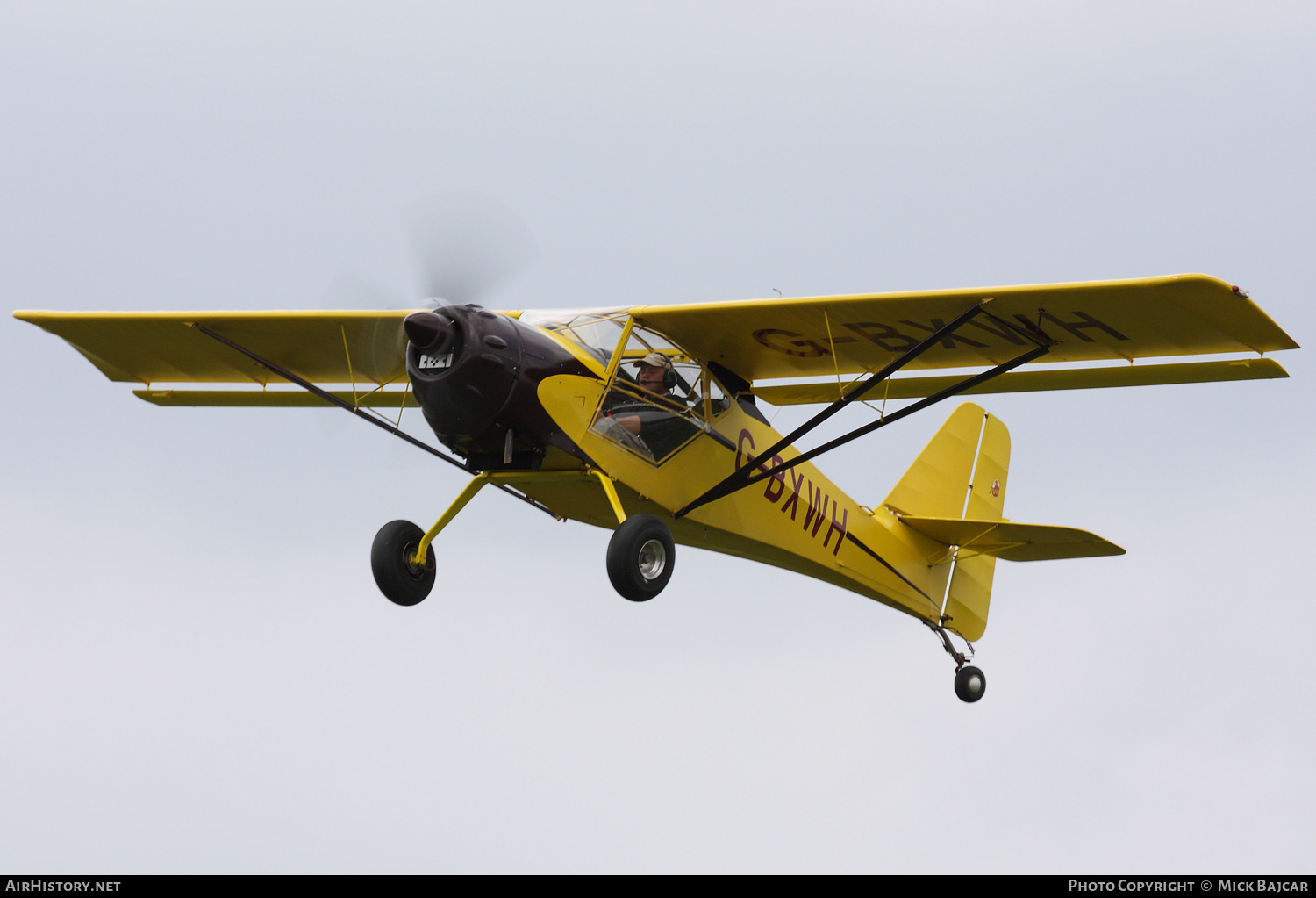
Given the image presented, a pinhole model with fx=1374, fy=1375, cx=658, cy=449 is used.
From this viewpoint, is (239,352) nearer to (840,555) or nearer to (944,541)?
(840,555)

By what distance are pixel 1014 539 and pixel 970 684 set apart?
2.17 meters

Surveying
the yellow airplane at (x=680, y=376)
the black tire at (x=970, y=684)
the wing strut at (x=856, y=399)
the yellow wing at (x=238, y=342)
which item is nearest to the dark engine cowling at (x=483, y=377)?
the yellow airplane at (x=680, y=376)

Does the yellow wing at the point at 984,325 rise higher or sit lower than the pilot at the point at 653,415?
higher

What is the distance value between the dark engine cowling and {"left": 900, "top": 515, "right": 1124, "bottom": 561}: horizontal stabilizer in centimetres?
517

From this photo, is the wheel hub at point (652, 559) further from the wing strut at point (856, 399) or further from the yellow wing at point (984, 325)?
the yellow wing at point (984, 325)

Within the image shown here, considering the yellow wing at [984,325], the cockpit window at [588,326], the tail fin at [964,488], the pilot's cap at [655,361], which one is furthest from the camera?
the tail fin at [964,488]

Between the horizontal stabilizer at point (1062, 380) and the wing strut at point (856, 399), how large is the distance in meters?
0.22

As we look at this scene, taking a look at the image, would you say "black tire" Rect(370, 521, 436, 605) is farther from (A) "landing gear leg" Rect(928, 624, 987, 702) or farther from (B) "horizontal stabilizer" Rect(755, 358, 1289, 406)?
(A) "landing gear leg" Rect(928, 624, 987, 702)

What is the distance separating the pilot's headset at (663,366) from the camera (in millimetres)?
10711

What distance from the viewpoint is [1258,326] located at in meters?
10.1

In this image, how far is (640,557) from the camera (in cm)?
955

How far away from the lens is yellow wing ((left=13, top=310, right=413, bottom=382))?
1177 cm

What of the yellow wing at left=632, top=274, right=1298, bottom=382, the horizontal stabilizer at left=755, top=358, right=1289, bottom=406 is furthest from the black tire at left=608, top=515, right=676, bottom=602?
the horizontal stabilizer at left=755, top=358, right=1289, bottom=406

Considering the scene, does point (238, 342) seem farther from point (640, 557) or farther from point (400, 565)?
point (640, 557)
